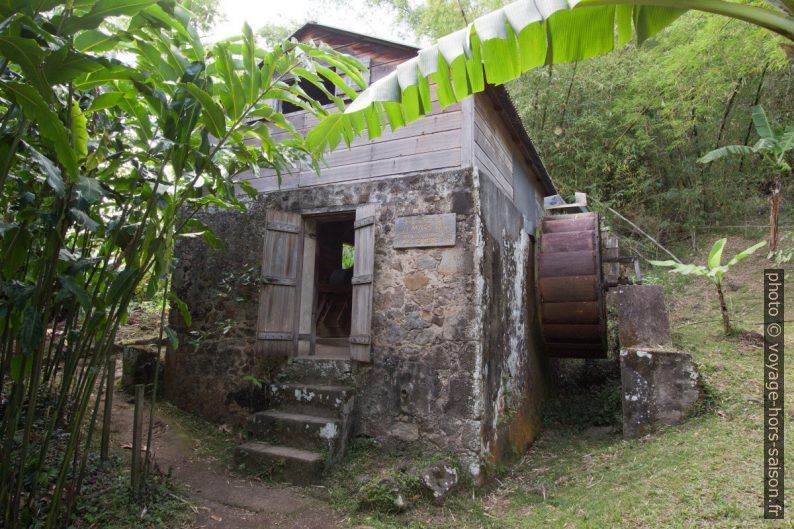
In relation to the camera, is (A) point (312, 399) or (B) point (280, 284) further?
(B) point (280, 284)

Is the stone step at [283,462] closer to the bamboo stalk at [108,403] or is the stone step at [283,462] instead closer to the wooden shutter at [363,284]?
the wooden shutter at [363,284]

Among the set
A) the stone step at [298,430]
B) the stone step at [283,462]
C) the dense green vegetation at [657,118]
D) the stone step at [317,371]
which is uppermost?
the dense green vegetation at [657,118]

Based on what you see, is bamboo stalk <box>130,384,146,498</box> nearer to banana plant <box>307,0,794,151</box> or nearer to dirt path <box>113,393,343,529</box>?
dirt path <box>113,393,343,529</box>

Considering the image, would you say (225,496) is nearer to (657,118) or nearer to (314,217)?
(314,217)

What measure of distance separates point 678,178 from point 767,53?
3.60m

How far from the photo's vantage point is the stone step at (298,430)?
4.20 meters

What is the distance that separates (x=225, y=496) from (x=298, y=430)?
0.79 meters

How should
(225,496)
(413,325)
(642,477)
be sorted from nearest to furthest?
(642,477), (225,496), (413,325)

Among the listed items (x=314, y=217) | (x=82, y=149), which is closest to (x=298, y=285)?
(x=314, y=217)

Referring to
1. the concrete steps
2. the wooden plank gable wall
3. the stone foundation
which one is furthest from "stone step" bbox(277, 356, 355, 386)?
the stone foundation

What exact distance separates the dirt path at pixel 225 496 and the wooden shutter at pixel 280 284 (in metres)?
1.18

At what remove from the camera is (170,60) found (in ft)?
Result: 8.02

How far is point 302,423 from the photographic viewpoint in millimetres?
4289

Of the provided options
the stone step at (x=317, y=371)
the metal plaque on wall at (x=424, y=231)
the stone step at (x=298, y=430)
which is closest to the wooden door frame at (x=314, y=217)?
the stone step at (x=317, y=371)
